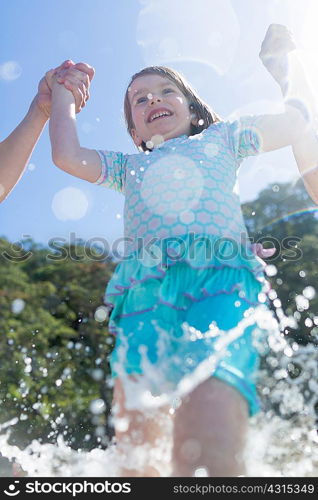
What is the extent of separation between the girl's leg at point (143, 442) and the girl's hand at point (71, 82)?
4.84 ft

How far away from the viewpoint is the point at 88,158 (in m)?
2.48

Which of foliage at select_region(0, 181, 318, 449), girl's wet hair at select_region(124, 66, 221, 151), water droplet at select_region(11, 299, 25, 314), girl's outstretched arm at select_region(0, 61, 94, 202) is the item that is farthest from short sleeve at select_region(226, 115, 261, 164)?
water droplet at select_region(11, 299, 25, 314)

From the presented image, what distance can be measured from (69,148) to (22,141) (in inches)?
32.3

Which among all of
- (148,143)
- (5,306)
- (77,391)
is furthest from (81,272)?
(148,143)

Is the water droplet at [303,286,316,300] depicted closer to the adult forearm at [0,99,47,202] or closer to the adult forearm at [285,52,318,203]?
the adult forearm at [285,52,318,203]

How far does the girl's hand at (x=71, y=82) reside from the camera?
2715 mm

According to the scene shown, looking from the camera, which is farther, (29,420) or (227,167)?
(29,420)

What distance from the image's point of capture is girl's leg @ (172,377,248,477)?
5.32ft

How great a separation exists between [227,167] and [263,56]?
707 mm

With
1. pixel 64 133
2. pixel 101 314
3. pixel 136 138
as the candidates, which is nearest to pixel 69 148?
pixel 64 133

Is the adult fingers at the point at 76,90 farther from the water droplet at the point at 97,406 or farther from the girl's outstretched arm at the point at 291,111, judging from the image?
the water droplet at the point at 97,406

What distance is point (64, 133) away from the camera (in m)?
2.46

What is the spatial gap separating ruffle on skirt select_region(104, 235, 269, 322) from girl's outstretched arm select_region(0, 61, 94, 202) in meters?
1.30
